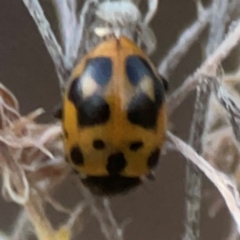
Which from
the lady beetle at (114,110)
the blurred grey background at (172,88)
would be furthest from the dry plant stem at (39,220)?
the blurred grey background at (172,88)

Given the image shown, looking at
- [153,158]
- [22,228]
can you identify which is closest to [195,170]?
[153,158]

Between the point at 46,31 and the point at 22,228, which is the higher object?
the point at 46,31

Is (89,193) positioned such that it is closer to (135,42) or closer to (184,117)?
(135,42)

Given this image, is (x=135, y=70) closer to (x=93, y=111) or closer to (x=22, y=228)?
(x=93, y=111)

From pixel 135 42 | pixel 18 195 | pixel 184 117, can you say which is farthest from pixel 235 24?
pixel 184 117

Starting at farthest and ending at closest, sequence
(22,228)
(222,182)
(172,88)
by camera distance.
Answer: (172,88)
(22,228)
(222,182)

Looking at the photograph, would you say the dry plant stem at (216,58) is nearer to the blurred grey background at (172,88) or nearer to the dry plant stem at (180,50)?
the dry plant stem at (180,50)
